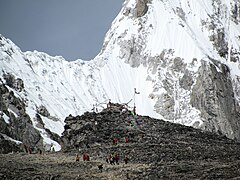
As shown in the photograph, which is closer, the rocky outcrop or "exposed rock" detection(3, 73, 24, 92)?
"exposed rock" detection(3, 73, 24, 92)

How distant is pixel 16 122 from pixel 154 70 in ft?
166

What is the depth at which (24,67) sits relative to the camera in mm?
87438

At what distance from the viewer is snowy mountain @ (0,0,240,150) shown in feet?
282

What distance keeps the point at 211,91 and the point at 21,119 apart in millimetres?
47480

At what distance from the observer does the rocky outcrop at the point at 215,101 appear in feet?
300

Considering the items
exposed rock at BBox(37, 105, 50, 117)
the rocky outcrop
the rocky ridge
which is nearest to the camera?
the rocky ridge

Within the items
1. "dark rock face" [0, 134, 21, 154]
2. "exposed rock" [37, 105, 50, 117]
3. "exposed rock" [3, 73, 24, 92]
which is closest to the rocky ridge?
"dark rock face" [0, 134, 21, 154]

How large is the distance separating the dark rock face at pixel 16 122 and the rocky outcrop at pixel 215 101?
127ft

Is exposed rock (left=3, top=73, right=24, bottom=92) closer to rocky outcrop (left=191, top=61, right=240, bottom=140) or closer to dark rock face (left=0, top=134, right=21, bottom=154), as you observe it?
dark rock face (left=0, top=134, right=21, bottom=154)

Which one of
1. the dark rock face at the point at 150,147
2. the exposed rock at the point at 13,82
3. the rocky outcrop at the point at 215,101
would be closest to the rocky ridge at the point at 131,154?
the dark rock face at the point at 150,147

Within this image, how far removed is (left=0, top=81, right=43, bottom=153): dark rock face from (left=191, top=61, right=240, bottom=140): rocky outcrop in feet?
127

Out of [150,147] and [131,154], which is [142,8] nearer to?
[150,147]

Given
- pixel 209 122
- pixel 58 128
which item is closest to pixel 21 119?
pixel 58 128

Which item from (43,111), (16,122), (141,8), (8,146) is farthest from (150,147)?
(141,8)
